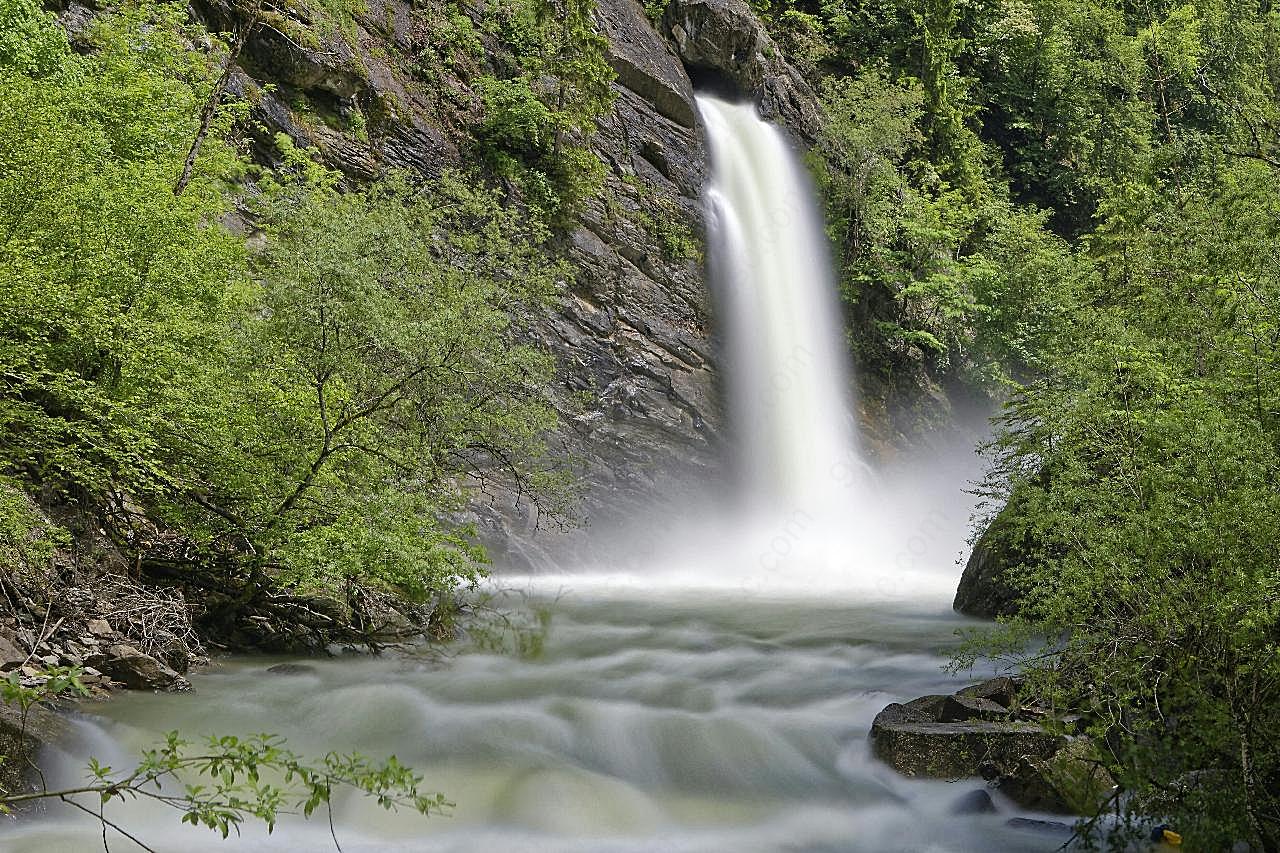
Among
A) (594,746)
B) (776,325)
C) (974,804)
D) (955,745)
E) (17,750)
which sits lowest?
(17,750)

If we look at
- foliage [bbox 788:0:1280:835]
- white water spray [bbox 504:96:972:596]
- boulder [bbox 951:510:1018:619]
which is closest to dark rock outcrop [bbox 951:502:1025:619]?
boulder [bbox 951:510:1018:619]

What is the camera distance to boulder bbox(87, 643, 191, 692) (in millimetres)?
7383

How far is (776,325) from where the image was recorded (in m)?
24.2

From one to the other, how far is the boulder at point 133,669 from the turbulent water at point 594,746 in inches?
7.6

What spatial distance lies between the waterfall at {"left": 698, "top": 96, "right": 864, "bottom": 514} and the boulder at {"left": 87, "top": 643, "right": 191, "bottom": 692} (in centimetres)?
1521

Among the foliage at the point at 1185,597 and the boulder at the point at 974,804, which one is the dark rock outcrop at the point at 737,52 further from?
the boulder at the point at 974,804

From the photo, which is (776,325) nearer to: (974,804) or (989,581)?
(989,581)

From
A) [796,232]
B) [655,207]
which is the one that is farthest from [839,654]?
[796,232]

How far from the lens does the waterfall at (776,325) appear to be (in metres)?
22.5

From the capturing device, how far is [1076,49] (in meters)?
39.5

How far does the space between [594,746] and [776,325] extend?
17.8 metres

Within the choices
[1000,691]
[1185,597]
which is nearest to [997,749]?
[1000,691]

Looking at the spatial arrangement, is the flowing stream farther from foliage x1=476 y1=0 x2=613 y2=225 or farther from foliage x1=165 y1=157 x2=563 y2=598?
foliage x1=476 y1=0 x2=613 y2=225

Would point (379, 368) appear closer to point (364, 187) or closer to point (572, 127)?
point (364, 187)
